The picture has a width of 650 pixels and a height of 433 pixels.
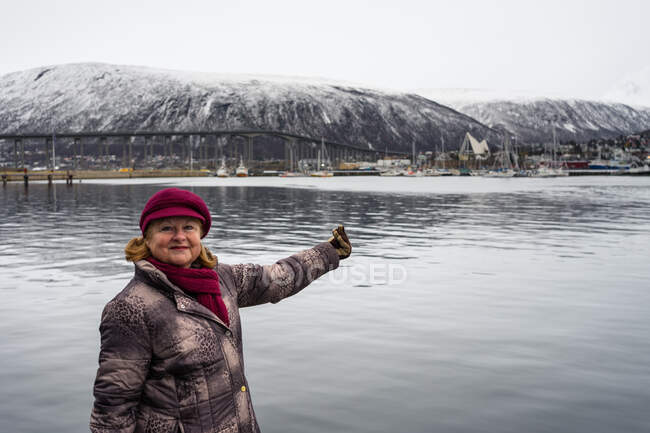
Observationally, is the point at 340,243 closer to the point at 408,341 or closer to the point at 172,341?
the point at 172,341

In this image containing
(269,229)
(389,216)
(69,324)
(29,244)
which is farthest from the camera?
(389,216)

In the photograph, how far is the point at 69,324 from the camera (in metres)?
14.2

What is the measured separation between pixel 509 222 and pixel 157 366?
42.9m

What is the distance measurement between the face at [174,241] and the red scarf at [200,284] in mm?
59

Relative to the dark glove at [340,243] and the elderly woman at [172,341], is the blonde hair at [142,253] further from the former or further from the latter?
the dark glove at [340,243]

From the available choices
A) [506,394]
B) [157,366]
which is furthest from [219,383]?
[506,394]

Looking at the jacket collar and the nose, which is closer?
the jacket collar

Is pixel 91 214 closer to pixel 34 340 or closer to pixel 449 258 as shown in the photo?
pixel 449 258

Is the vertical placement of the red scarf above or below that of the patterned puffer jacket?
above

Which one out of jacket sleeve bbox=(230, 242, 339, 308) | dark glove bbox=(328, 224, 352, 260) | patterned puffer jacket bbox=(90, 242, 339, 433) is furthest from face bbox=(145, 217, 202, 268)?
dark glove bbox=(328, 224, 352, 260)

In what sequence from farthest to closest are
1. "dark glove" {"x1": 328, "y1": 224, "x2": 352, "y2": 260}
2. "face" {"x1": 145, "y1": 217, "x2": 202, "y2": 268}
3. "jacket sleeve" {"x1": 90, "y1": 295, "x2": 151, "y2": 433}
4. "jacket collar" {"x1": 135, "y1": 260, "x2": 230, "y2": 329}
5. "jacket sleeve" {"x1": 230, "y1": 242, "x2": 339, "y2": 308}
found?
"dark glove" {"x1": 328, "y1": 224, "x2": 352, "y2": 260}, "jacket sleeve" {"x1": 230, "y1": 242, "x2": 339, "y2": 308}, "face" {"x1": 145, "y1": 217, "x2": 202, "y2": 268}, "jacket collar" {"x1": 135, "y1": 260, "x2": 230, "y2": 329}, "jacket sleeve" {"x1": 90, "y1": 295, "x2": 151, "y2": 433}

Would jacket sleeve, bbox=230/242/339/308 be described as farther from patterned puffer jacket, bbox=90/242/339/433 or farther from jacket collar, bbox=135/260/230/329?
jacket collar, bbox=135/260/230/329

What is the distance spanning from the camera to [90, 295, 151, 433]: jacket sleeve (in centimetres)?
434

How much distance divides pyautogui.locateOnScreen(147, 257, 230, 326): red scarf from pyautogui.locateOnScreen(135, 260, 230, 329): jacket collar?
6cm
